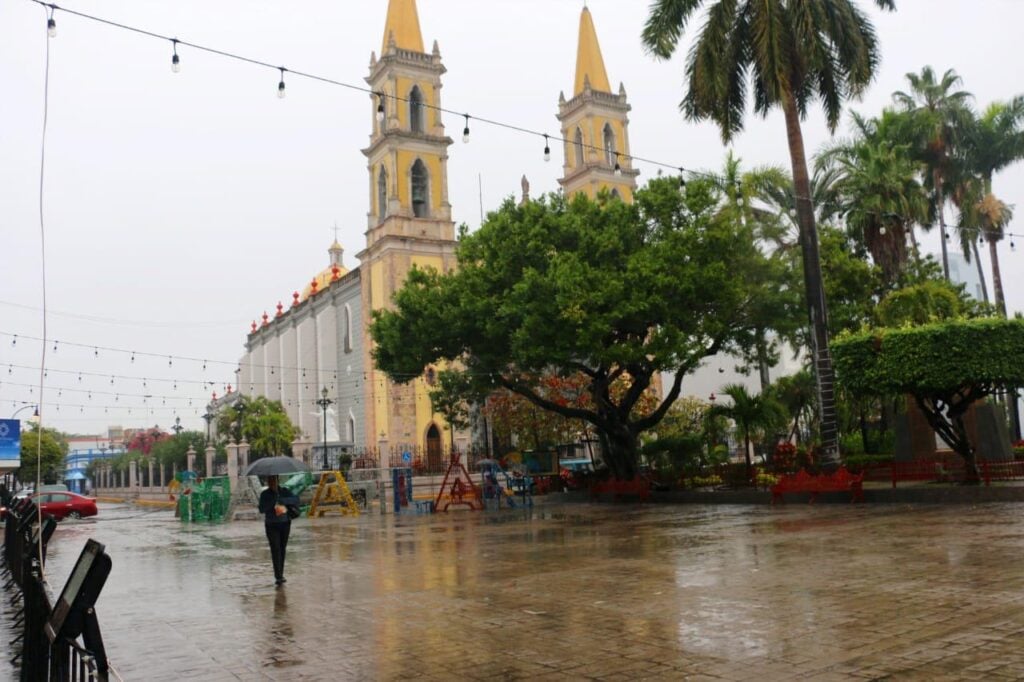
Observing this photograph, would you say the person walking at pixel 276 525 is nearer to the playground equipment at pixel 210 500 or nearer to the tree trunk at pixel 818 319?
the tree trunk at pixel 818 319

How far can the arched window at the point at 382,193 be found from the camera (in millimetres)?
50031

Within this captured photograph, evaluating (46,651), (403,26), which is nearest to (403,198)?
(403,26)

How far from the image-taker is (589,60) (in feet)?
188

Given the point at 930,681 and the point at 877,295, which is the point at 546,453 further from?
the point at 930,681

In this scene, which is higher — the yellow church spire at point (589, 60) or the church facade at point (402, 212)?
the yellow church spire at point (589, 60)

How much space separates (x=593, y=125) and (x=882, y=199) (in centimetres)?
2937

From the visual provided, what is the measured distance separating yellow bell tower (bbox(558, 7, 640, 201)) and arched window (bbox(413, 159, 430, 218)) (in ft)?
35.9

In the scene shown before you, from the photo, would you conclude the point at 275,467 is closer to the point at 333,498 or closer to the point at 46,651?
the point at 46,651

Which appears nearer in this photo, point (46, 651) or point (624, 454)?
point (46, 651)

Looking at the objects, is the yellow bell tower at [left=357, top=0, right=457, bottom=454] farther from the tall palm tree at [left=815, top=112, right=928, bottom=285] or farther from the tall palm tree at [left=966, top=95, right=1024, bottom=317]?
the tall palm tree at [left=966, top=95, right=1024, bottom=317]

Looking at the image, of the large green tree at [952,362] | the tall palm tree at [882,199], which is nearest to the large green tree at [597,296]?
the large green tree at [952,362]

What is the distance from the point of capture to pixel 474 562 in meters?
12.9

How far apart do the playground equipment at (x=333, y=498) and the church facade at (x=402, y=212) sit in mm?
11422

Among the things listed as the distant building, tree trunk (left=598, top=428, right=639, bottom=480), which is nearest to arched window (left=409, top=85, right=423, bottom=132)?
tree trunk (left=598, top=428, right=639, bottom=480)
